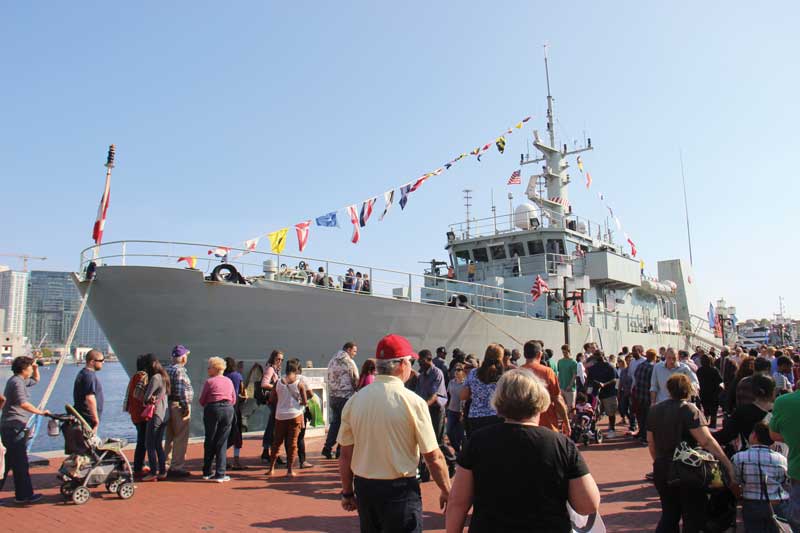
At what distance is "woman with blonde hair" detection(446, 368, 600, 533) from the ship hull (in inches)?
396

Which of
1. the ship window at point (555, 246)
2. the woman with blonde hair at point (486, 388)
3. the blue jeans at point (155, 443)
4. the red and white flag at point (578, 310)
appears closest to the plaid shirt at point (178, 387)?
the blue jeans at point (155, 443)

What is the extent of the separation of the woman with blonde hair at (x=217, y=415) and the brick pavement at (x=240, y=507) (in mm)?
265

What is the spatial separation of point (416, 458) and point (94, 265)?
10414mm

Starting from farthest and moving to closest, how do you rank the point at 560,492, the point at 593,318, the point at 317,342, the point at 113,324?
the point at 593,318, the point at 317,342, the point at 113,324, the point at 560,492

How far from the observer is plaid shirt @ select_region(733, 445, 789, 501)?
3859mm

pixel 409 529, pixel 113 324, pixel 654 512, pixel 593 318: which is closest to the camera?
pixel 409 529

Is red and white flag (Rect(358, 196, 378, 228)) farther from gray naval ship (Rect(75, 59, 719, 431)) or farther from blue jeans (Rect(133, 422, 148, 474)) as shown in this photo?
blue jeans (Rect(133, 422, 148, 474))

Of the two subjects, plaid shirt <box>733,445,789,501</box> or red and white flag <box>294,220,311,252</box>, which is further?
red and white flag <box>294,220,311,252</box>

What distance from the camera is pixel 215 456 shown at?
7547mm

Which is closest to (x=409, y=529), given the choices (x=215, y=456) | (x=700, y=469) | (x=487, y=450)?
(x=487, y=450)

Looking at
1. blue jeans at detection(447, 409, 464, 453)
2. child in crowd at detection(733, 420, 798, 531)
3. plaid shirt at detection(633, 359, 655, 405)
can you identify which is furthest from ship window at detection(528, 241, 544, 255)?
child in crowd at detection(733, 420, 798, 531)

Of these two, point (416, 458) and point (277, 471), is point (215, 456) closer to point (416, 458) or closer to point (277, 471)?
point (277, 471)

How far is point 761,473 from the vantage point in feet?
12.7

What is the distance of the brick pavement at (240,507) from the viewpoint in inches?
217
